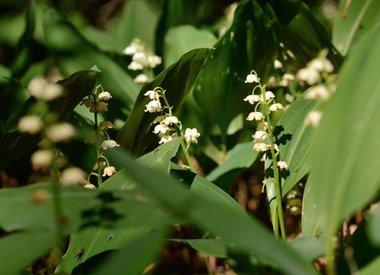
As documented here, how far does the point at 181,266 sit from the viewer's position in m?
1.67

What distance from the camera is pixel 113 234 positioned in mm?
1114

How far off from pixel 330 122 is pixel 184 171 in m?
0.43

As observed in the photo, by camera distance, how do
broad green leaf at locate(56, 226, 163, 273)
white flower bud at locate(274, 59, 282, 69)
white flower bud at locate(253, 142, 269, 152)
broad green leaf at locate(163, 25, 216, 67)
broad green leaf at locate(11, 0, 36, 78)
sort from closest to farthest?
broad green leaf at locate(56, 226, 163, 273), white flower bud at locate(253, 142, 269, 152), white flower bud at locate(274, 59, 282, 69), broad green leaf at locate(163, 25, 216, 67), broad green leaf at locate(11, 0, 36, 78)

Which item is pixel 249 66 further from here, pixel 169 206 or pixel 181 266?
pixel 169 206

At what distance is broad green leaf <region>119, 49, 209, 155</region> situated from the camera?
1.35m

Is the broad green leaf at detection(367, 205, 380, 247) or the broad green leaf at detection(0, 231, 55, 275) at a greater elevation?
the broad green leaf at detection(0, 231, 55, 275)

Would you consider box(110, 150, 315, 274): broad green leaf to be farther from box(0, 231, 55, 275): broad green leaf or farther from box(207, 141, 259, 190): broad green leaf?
box(207, 141, 259, 190): broad green leaf

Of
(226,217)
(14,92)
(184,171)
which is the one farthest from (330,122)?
(14,92)

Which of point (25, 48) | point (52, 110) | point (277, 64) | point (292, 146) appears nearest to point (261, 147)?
point (292, 146)

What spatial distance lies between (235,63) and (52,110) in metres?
0.61

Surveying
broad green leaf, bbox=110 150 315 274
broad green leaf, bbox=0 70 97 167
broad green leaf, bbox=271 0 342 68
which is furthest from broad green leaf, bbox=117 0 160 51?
broad green leaf, bbox=110 150 315 274

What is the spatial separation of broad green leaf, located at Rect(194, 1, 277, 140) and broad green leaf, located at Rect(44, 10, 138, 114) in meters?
0.28

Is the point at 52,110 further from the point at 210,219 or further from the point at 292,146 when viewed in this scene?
the point at 210,219

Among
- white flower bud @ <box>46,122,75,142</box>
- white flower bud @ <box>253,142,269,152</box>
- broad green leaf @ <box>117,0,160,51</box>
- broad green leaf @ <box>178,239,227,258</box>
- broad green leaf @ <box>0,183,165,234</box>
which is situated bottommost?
broad green leaf @ <box>117,0,160,51</box>
